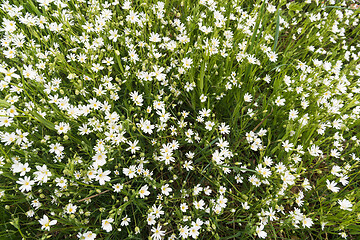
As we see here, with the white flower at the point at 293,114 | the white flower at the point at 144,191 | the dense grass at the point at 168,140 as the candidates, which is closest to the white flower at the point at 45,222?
the dense grass at the point at 168,140

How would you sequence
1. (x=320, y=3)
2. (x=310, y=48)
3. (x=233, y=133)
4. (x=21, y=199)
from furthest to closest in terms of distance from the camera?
1. (x=320, y=3)
2. (x=310, y=48)
3. (x=233, y=133)
4. (x=21, y=199)

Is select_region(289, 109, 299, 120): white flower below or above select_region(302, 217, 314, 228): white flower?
above

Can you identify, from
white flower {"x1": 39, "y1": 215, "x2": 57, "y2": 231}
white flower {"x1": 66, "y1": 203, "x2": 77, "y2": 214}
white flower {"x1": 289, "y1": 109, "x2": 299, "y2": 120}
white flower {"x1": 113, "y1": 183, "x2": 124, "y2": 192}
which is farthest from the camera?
white flower {"x1": 289, "y1": 109, "x2": 299, "y2": 120}

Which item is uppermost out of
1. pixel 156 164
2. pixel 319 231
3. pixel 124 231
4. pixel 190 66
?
pixel 190 66

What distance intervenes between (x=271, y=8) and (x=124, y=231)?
383cm

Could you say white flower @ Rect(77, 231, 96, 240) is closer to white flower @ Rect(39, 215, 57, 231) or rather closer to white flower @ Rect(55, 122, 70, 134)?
white flower @ Rect(39, 215, 57, 231)

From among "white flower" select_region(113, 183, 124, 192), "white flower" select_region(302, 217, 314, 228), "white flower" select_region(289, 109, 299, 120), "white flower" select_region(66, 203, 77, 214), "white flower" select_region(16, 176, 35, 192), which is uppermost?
"white flower" select_region(289, 109, 299, 120)

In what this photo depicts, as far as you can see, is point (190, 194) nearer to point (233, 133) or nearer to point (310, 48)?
point (233, 133)

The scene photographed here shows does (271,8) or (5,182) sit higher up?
(271,8)

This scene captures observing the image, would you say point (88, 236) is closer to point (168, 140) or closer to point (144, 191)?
point (144, 191)

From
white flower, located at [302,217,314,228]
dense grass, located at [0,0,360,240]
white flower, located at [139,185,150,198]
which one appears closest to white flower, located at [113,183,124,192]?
dense grass, located at [0,0,360,240]

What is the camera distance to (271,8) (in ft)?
12.1

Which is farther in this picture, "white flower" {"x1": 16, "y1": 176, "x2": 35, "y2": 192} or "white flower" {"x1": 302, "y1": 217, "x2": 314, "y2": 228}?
"white flower" {"x1": 302, "y1": 217, "x2": 314, "y2": 228}

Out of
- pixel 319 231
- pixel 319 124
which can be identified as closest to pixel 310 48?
pixel 319 124
